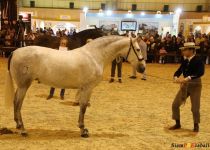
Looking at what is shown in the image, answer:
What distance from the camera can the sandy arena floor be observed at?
6363 millimetres

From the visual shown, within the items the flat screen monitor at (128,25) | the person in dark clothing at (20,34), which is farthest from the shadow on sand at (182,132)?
the flat screen monitor at (128,25)

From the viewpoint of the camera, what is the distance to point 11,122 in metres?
7.49

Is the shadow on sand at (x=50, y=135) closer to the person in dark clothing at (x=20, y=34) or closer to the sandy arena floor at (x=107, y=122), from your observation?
the sandy arena floor at (x=107, y=122)

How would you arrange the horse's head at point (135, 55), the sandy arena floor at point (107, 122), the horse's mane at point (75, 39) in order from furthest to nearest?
the horse's mane at point (75, 39) → the horse's head at point (135, 55) → the sandy arena floor at point (107, 122)

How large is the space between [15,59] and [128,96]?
515 cm

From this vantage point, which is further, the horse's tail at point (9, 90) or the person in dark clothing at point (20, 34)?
the person in dark clothing at point (20, 34)

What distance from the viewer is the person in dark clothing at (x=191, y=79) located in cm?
706

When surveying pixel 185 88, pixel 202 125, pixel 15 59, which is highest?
pixel 15 59

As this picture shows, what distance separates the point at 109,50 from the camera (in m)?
6.84

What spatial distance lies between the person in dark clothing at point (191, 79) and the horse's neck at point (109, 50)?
109cm

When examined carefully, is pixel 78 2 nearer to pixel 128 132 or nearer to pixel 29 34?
pixel 29 34

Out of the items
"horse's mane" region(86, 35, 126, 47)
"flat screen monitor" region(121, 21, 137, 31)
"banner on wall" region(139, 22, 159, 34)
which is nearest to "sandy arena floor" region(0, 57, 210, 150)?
"horse's mane" region(86, 35, 126, 47)

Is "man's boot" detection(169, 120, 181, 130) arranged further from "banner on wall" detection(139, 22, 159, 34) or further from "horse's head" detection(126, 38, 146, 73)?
"banner on wall" detection(139, 22, 159, 34)

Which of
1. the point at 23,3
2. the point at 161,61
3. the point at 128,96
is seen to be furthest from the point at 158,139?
the point at 23,3
